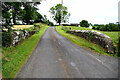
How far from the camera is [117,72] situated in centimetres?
571

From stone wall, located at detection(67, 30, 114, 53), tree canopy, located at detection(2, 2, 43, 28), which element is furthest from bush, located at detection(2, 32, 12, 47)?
stone wall, located at detection(67, 30, 114, 53)

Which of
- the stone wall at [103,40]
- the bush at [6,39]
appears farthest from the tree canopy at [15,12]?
the stone wall at [103,40]

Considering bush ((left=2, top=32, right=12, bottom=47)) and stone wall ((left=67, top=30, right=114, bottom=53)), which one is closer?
bush ((left=2, top=32, right=12, bottom=47))

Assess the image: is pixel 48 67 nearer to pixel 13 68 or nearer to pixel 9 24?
pixel 13 68

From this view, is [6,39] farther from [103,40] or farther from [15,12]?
[103,40]

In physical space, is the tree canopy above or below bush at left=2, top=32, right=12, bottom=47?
above

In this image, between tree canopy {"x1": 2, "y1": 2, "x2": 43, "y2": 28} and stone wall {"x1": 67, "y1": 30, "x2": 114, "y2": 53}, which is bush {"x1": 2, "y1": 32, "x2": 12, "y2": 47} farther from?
stone wall {"x1": 67, "y1": 30, "x2": 114, "y2": 53}

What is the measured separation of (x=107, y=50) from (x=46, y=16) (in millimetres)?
93509

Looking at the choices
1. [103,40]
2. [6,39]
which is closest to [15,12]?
[6,39]

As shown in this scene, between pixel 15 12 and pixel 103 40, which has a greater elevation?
pixel 15 12

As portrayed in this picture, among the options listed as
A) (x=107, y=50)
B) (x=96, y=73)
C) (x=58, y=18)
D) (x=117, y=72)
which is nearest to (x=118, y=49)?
(x=107, y=50)

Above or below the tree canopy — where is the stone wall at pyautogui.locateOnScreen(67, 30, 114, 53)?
below

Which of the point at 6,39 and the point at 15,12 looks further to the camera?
the point at 15,12

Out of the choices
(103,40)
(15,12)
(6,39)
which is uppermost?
(15,12)
